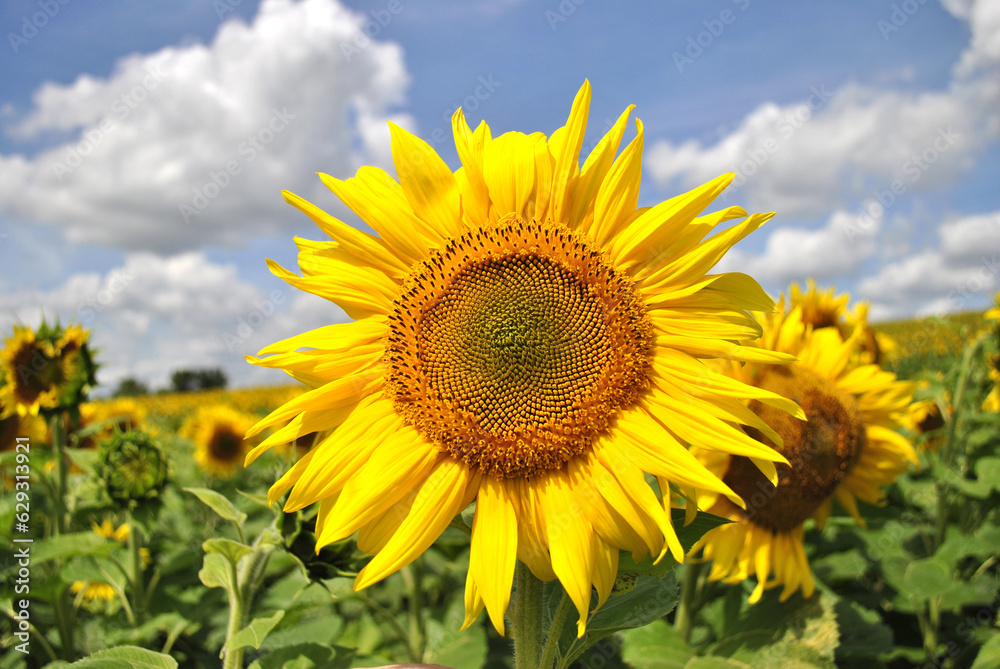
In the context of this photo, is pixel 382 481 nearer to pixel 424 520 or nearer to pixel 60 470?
pixel 424 520

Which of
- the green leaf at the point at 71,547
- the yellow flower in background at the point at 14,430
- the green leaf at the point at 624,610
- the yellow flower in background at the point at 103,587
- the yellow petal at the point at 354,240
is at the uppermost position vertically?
the yellow petal at the point at 354,240

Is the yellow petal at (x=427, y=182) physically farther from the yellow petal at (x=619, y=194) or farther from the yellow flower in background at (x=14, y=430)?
the yellow flower in background at (x=14, y=430)

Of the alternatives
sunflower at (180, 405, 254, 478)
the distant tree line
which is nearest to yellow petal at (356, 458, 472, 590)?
sunflower at (180, 405, 254, 478)

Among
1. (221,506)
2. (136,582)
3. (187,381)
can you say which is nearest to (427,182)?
(221,506)

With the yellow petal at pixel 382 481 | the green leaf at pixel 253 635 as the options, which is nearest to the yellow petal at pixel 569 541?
the yellow petal at pixel 382 481

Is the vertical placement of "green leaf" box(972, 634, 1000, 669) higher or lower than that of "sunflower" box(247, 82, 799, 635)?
lower

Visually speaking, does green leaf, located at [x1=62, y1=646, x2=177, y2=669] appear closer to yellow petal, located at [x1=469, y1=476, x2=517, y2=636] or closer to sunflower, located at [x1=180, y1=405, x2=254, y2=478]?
yellow petal, located at [x1=469, y1=476, x2=517, y2=636]
